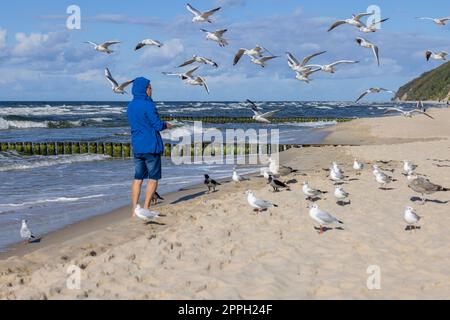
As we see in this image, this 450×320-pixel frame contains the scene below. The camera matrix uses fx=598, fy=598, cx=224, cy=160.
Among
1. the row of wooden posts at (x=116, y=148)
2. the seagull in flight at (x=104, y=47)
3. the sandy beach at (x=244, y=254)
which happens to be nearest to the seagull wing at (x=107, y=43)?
the seagull in flight at (x=104, y=47)

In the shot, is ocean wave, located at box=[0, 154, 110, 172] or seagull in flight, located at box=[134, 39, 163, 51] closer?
seagull in flight, located at box=[134, 39, 163, 51]

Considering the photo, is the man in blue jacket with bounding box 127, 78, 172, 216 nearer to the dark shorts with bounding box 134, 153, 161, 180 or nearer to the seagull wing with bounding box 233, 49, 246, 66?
the dark shorts with bounding box 134, 153, 161, 180

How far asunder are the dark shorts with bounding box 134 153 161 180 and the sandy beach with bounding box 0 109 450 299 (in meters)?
0.74

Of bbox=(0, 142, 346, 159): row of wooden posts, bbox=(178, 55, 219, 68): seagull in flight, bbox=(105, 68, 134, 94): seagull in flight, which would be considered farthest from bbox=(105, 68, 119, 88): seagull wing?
bbox=(0, 142, 346, 159): row of wooden posts

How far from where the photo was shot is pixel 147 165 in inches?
369

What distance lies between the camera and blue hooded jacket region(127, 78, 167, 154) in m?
9.20

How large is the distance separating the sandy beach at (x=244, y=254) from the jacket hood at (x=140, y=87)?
197 centimetres

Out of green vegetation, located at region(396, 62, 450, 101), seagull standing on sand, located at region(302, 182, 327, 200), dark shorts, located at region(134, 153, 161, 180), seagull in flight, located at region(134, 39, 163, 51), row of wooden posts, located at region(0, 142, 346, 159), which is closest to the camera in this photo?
dark shorts, located at region(134, 153, 161, 180)

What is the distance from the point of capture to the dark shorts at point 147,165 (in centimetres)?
934

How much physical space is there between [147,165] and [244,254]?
3015 millimetres

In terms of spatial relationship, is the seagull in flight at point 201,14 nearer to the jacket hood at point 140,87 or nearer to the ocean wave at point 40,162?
the jacket hood at point 140,87

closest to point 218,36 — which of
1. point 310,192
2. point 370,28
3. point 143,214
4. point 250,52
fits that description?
point 250,52

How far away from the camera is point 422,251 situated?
7.04 metres
